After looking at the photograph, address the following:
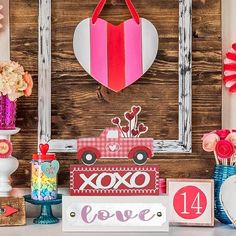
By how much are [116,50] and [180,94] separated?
277 mm

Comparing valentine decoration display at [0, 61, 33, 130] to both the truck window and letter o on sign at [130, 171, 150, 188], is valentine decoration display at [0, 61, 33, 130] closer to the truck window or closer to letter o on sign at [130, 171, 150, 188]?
the truck window

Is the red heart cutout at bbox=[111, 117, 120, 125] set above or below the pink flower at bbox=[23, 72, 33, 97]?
below

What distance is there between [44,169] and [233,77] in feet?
2.44

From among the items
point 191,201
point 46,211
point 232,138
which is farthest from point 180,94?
point 46,211

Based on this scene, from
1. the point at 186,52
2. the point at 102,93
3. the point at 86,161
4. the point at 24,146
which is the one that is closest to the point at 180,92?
the point at 186,52

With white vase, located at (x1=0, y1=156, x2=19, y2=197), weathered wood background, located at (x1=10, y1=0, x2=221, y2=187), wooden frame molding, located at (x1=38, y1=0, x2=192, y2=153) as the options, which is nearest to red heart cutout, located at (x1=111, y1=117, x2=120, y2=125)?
weathered wood background, located at (x1=10, y1=0, x2=221, y2=187)

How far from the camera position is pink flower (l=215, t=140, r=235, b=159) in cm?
189

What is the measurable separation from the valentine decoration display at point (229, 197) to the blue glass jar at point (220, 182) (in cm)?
4

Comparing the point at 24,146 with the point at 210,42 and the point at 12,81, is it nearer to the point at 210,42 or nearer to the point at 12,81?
the point at 12,81

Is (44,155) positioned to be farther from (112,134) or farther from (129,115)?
(129,115)

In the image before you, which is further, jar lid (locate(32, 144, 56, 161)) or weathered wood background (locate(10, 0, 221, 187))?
weathered wood background (locate(10, 0, 221, 187))

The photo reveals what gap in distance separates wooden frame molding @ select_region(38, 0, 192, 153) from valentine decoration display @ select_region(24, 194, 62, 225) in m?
0.22

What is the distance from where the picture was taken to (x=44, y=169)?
1902 mm

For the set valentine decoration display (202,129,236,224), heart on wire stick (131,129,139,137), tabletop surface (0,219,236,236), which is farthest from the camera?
heart on wire stick (131,129,139,137)
